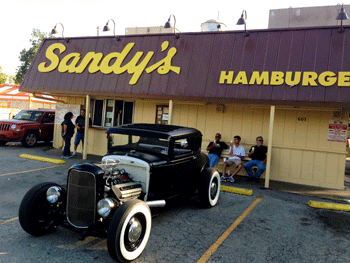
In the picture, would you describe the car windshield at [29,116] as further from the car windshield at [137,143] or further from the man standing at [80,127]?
the car windshield at [137,143]

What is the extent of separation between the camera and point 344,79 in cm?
782

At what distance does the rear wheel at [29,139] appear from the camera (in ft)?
45.1

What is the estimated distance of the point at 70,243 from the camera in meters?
4.25

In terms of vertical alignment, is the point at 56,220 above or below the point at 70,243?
above

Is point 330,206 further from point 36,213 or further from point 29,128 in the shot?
point 29,128

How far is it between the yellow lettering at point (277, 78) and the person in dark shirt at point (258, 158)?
1816 mm

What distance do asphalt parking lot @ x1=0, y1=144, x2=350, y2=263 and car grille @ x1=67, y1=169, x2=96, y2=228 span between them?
0.40 m

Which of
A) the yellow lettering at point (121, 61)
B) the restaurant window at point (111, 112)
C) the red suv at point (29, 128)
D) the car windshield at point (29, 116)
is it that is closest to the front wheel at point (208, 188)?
the yellow lettering at point (121, 61)

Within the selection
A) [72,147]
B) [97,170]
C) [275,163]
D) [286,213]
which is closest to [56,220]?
[97,170]

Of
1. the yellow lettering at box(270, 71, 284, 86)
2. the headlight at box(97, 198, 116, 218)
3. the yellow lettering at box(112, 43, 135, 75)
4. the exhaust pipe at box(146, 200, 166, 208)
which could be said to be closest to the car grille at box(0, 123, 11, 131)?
the yellow lettering at box(112, 43, 135, 75)

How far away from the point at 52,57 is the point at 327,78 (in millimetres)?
10119

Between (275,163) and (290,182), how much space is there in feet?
2.46

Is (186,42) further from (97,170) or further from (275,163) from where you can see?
(97,170)

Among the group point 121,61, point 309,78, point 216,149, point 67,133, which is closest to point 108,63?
point 121,61
